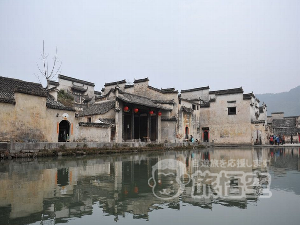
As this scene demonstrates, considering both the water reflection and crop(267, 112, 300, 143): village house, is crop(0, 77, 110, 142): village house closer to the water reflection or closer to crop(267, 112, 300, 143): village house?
the water reflection

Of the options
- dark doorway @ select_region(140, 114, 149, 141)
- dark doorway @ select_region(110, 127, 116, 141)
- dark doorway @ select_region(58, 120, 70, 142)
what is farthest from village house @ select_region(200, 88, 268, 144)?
dark doorway @ select_region(58, 120, 70, 142)

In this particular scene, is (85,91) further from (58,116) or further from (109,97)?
(58,116)

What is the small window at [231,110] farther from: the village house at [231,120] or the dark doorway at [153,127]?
the dark doorway at [153,127]

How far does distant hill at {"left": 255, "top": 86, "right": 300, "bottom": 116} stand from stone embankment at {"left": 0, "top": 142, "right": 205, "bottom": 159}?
360 feet

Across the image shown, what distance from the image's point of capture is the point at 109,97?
83.6 ft

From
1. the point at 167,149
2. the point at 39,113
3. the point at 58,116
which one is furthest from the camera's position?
the point at 167,149

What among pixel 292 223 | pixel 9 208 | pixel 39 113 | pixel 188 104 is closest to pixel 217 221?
pixel 292 223

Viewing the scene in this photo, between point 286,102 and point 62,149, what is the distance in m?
140

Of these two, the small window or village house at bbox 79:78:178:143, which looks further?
the small window

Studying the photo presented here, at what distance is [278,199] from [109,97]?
21372 millimetres

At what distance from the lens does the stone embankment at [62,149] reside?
1319 cm

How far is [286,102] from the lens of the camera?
13088 centimetres

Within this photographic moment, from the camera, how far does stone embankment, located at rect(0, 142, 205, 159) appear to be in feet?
43.3

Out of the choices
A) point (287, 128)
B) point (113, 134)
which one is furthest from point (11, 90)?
point (287, 128)
